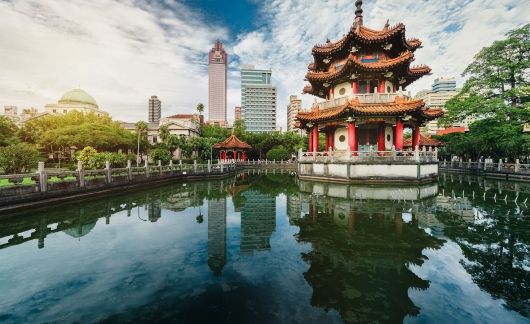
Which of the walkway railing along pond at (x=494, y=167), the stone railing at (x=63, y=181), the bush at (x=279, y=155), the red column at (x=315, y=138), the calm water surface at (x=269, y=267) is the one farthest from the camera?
the bush at (x=279, y=155)

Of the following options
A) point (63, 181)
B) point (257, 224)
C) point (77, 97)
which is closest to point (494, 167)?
point (257, 224)

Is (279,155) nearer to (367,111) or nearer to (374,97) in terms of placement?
(374,97)

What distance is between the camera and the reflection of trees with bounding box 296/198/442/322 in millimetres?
3773

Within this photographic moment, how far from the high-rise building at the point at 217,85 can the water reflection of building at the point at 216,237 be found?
145 metres

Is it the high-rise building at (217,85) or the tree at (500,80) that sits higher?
the high-rise building at (217,85)

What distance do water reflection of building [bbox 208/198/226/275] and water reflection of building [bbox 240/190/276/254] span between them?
0.55 m

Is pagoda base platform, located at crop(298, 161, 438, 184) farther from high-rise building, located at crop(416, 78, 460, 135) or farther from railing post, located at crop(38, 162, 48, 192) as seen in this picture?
high-rise building, located at crop(416, 78, 460, 135)

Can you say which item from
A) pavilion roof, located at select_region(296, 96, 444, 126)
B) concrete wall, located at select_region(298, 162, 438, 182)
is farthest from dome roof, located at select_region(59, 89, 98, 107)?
concrete wall, located at select_region(298, 162, 438, 182)

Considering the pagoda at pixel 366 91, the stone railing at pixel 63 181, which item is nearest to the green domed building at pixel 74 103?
the stone railing at pixel 63 181

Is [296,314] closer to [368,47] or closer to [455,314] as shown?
[455,314]

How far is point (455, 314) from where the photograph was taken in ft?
11.8

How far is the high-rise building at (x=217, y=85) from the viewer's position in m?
156

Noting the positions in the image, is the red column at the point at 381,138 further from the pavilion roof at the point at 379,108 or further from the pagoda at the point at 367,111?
the pavilion roof at the point at 379,108

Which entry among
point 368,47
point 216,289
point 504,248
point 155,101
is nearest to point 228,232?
point 216,289
